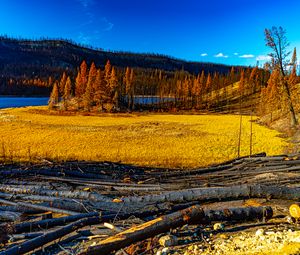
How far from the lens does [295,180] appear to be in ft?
32.8

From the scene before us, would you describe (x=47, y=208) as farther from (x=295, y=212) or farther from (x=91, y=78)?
(x=91, y=78)

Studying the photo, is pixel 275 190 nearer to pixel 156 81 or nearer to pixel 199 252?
pixel 199 252

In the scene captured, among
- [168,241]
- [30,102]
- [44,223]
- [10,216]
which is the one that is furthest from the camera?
[30,102]

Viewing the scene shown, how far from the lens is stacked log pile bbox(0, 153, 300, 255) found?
5.75 m

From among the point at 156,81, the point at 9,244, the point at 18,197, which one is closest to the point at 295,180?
the point at 9,244

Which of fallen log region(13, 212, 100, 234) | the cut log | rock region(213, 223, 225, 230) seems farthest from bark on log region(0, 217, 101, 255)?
rock region(213, 223, 225, 230)

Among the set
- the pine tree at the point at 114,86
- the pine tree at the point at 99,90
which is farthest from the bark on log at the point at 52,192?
the pine tree at the point at 114,86

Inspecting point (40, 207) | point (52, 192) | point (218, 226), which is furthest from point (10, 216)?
point (218, 226)

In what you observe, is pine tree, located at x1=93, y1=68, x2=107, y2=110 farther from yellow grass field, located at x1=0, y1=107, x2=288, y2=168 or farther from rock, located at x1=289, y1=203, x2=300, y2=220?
rock, located at x1=289, y1=203, x2=300, y2=220

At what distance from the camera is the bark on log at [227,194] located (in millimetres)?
7973

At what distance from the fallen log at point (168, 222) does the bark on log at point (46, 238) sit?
4.47ft

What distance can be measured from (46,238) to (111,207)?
2420 millimetres

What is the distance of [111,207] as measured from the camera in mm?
7789

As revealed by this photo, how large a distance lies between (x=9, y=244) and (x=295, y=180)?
974 centimetres
